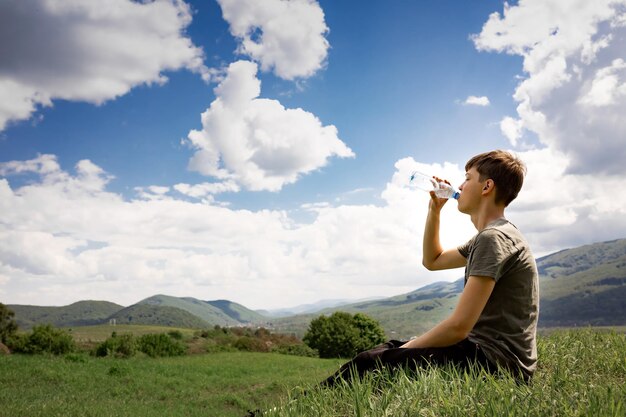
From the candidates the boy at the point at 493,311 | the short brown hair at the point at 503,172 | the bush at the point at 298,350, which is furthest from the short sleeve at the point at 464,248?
the bush at the point at 298,350

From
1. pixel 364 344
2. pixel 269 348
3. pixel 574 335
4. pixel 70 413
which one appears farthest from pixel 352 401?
pixel 364 344

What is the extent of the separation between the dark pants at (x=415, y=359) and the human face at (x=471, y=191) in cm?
125

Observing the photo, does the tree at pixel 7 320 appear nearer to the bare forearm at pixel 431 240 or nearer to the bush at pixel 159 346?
the bush at pixel 159 346

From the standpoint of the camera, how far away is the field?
3355 mm

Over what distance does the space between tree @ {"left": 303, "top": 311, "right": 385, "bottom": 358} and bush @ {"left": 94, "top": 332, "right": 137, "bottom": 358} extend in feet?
80.1

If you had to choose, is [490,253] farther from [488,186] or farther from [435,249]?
[435,249]

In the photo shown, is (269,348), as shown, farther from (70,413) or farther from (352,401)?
(352,401)

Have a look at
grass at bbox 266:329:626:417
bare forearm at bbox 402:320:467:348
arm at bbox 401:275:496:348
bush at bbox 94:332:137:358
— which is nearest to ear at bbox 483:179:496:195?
arm at bbox 401:275:496:348

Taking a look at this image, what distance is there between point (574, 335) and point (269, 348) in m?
41.3

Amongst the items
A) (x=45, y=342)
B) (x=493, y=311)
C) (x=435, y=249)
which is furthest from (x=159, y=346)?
(x=493, y=311)

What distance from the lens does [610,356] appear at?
6.06 m

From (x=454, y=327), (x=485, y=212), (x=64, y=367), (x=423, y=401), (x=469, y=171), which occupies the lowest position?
(x=64, y=367)

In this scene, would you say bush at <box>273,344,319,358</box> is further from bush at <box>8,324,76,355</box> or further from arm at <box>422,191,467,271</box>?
arm at <box>422,191,467,271</box>

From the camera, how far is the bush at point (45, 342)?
29.2m
